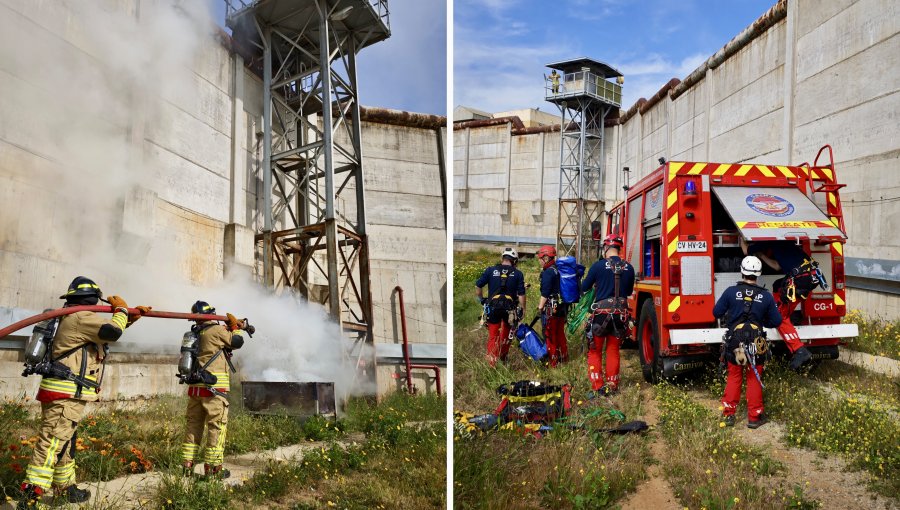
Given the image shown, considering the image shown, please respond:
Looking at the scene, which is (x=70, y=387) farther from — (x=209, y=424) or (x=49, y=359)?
(x=209, y=424)

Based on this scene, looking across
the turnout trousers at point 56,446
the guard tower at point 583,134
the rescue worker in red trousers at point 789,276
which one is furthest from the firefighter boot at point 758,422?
the guard tower at point 583,134

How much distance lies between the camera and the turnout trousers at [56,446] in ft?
9.88

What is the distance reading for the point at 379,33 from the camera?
5.02 m

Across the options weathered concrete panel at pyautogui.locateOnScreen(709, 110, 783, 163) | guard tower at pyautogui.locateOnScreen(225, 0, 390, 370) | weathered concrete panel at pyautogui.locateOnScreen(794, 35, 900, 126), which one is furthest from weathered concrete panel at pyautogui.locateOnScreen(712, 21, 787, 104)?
guard tower at pyautogui.locateOnScreen(225, 0, 390, 370)

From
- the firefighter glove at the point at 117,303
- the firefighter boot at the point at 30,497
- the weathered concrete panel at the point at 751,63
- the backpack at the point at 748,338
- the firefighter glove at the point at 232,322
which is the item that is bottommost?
the firefighter boot at the point at 30,497

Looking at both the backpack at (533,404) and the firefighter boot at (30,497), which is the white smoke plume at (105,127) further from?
the backpack at (533,404)

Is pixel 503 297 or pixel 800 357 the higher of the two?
pixel 503 297

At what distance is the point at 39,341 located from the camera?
10.6 ft

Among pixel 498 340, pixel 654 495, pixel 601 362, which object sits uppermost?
pixel 498 340

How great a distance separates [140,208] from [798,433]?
4637 millimetres

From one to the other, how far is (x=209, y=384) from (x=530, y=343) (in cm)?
337

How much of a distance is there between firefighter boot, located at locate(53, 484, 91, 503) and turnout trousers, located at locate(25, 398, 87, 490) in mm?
28

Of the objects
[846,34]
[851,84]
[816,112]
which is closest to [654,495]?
[851,84]

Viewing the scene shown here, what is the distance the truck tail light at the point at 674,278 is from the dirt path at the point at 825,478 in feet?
4.95
